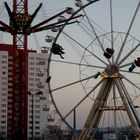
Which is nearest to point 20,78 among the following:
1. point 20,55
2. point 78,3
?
point 20,55

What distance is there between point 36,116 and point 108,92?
415 ft

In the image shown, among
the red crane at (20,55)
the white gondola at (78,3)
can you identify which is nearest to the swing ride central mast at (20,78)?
the red crane at (20,55)

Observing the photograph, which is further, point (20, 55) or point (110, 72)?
point (20, 55)

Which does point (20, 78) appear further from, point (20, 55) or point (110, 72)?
point (110, 72)

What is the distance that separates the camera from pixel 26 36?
2628 inches

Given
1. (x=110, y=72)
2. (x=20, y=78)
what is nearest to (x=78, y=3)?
(x=110, y=72)

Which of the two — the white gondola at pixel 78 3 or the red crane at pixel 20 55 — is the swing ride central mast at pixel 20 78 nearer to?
the red crane at pixel 20 55

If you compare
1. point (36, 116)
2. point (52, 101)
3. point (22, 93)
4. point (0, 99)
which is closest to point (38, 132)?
point (36, 116)

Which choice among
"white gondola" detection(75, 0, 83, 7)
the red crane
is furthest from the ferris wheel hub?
the red crane

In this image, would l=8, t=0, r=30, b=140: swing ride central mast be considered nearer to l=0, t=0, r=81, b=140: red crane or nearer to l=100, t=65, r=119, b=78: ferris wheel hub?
l=0, t=0, r=81, b=140: red crane

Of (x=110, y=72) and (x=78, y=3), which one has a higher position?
(x=78, y=3)

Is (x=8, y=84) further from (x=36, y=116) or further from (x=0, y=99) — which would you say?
(x=36, y=116)

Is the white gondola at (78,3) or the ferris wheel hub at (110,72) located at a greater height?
the white gondola at (78,3)

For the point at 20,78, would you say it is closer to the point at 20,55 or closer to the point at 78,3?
the point at 20,55
